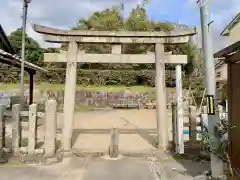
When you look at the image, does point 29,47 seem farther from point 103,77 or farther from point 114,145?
point 114,145

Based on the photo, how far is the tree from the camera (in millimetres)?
33156

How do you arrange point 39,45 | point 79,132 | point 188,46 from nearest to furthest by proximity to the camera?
point 79,132
point 188,46
point 39,45

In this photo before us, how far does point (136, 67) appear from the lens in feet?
102

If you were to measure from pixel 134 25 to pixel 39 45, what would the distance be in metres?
11.7

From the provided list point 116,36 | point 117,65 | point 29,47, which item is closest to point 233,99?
point 116,36

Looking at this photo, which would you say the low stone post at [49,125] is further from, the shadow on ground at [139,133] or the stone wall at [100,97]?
the stone wall at [100,97]

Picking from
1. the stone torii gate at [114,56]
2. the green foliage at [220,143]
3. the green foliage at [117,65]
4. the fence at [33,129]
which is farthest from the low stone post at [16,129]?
the green foliage at [117,65]

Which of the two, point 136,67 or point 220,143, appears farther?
point 136,67

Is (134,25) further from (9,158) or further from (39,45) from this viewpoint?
(9,158)

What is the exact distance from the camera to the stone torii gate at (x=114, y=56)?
9.16 m

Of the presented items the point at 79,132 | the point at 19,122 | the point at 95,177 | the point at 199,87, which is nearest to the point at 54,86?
the point at 199,87

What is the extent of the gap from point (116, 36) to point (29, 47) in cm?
2667

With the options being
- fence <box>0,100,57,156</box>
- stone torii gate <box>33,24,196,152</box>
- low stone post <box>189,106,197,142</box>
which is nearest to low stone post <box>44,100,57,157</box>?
fence <box>0,100,57,156</box>

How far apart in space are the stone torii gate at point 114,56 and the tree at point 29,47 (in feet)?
79.8
